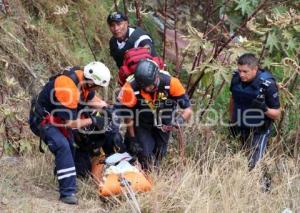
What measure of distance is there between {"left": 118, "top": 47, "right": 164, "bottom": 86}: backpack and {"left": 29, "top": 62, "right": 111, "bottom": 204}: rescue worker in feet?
1.46

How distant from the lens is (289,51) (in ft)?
26.6

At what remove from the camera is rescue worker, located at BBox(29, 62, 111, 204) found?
19.9ft

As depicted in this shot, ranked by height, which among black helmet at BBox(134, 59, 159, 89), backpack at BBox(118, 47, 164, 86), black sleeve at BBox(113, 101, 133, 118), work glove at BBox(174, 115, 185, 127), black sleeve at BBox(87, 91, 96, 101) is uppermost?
backpack at BBox(118, 47, 164, 86)

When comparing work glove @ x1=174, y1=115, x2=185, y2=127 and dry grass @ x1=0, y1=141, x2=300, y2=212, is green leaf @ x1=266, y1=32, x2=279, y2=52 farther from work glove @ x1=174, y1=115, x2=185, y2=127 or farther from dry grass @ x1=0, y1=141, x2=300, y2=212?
work glove @ x1=174, y1=115, x2=185, y2=127

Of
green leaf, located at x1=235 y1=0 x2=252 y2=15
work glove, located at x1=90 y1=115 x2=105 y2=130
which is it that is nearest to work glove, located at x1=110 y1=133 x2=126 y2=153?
work glove, located at x1=90 y1=115 x2=105 y2=130

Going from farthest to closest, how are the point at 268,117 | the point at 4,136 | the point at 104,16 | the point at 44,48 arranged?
1. the point at 104,16
2. the point at 44,48
3. the point at 4,136
4. the point at 268,117

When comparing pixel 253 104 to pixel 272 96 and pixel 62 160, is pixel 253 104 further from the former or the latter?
pixel 62 160

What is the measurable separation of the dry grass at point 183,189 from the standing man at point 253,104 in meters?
0.21

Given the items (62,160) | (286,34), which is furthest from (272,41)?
(62,160)

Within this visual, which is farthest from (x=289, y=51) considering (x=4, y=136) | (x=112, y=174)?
(x=4, y=136)

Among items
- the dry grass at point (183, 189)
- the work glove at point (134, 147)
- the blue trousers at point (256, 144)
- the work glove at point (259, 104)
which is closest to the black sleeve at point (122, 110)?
the work glove at point (134, 147)

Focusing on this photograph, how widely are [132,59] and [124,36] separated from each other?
0.52 m

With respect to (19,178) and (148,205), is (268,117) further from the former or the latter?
(19,178)

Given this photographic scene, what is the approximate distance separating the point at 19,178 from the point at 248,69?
2.51 m
